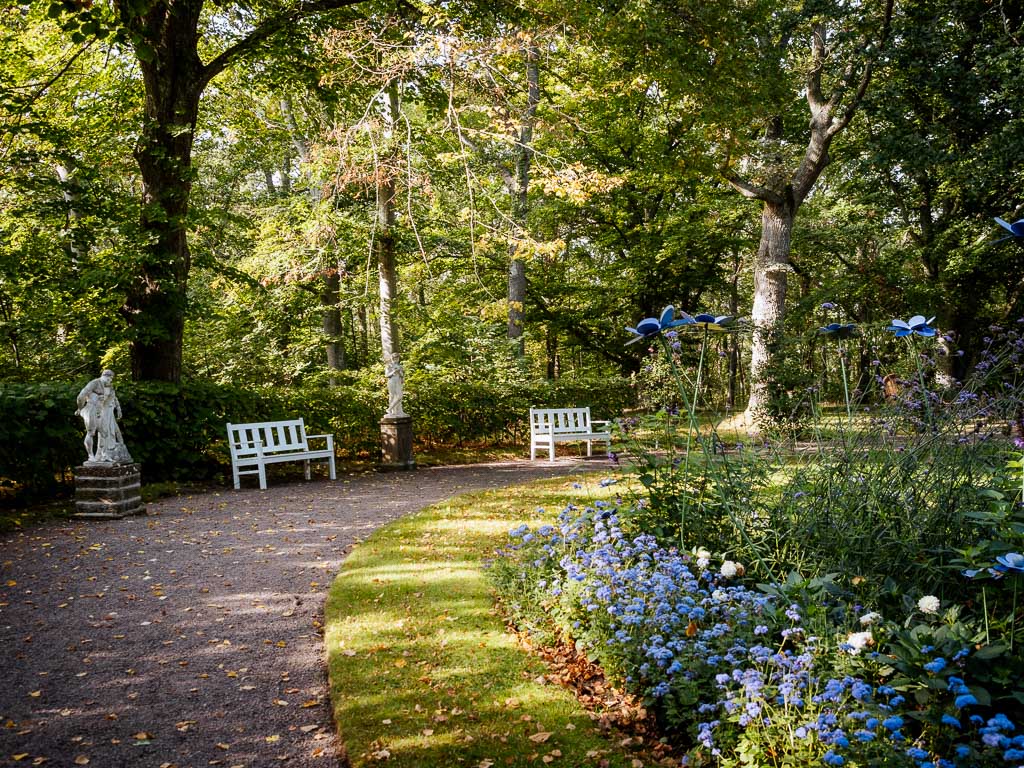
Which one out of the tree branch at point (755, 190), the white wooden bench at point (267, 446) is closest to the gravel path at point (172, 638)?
the white wooden bench at point (267, 446)

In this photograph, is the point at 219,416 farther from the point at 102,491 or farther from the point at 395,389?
the point at 395,389

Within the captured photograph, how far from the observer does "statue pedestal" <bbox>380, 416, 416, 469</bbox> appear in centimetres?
1093

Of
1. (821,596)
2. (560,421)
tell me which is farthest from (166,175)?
(821,596)

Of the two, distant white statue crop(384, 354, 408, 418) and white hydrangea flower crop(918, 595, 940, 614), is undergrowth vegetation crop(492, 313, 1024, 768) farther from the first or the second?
distant white statue crop(384, 354, 408, 418)

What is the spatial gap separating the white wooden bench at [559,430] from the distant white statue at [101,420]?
21.5 feet

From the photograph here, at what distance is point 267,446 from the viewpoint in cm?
971

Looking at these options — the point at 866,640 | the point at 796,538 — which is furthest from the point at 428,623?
the point at 866,640

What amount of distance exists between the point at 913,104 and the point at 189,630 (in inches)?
668

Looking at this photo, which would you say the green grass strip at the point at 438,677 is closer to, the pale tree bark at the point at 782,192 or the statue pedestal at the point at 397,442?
the statue pedestal at the point at 397,442

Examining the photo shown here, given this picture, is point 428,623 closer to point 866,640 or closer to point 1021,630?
point 866,640

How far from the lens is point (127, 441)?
8.77 metres

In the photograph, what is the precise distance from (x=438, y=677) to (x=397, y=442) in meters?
7.56

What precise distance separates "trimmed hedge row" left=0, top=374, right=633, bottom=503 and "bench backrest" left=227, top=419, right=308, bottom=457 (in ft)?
0.94

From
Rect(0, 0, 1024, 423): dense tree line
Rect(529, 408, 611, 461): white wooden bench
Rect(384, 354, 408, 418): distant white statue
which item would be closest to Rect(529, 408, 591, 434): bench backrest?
Rect(529, 408, 611, 461): white wooden bench
